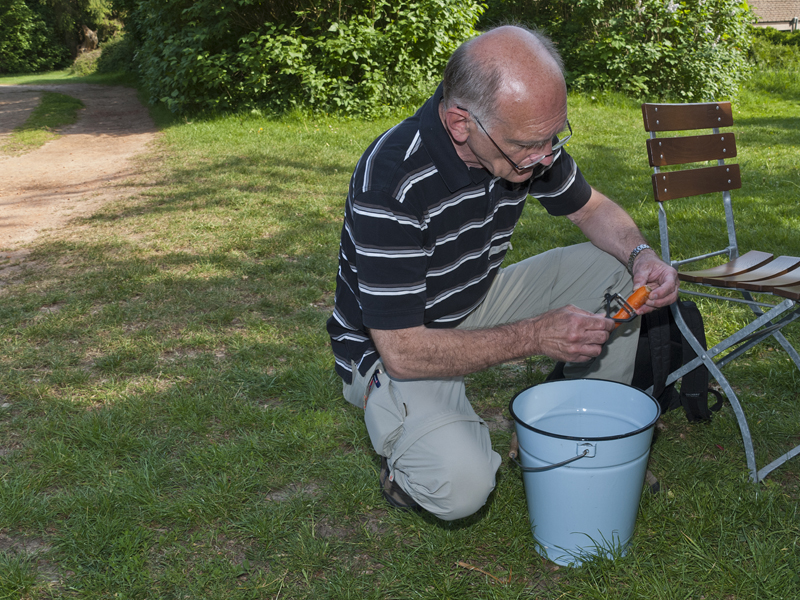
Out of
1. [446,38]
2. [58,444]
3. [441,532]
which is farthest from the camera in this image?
[446,38]

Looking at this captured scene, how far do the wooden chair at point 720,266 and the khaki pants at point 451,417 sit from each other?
247 mm

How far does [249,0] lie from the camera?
977 cm

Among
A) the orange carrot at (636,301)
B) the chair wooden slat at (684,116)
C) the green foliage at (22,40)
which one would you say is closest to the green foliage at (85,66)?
the green foliage at (22,40)

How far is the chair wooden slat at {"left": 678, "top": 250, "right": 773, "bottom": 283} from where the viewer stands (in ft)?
7.75

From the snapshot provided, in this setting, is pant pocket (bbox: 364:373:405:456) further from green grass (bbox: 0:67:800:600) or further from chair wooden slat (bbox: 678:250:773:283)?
chair wooden slat (bbox: 678:250:773:283)

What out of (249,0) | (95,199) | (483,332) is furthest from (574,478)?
(249,0)

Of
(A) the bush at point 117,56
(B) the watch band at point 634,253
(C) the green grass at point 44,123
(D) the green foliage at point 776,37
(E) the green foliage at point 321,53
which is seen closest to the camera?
(B) the watch band at point 634,253

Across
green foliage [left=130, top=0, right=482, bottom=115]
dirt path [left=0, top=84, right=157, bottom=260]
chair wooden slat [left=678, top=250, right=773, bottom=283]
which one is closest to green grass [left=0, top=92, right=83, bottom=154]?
dirt path [left=0, top=84, right=157, bottom=260]

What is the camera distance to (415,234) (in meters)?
1.92

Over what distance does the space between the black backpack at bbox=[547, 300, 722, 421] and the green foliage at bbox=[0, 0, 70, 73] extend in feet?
136

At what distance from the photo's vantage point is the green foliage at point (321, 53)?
33.2 feet

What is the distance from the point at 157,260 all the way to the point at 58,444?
2441 mm

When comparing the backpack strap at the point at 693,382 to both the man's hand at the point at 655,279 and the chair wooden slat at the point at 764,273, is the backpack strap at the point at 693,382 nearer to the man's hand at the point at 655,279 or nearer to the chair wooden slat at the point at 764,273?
the chair wooden slat at the point at 764,273

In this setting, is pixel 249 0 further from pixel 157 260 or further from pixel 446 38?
pixel 157 260
